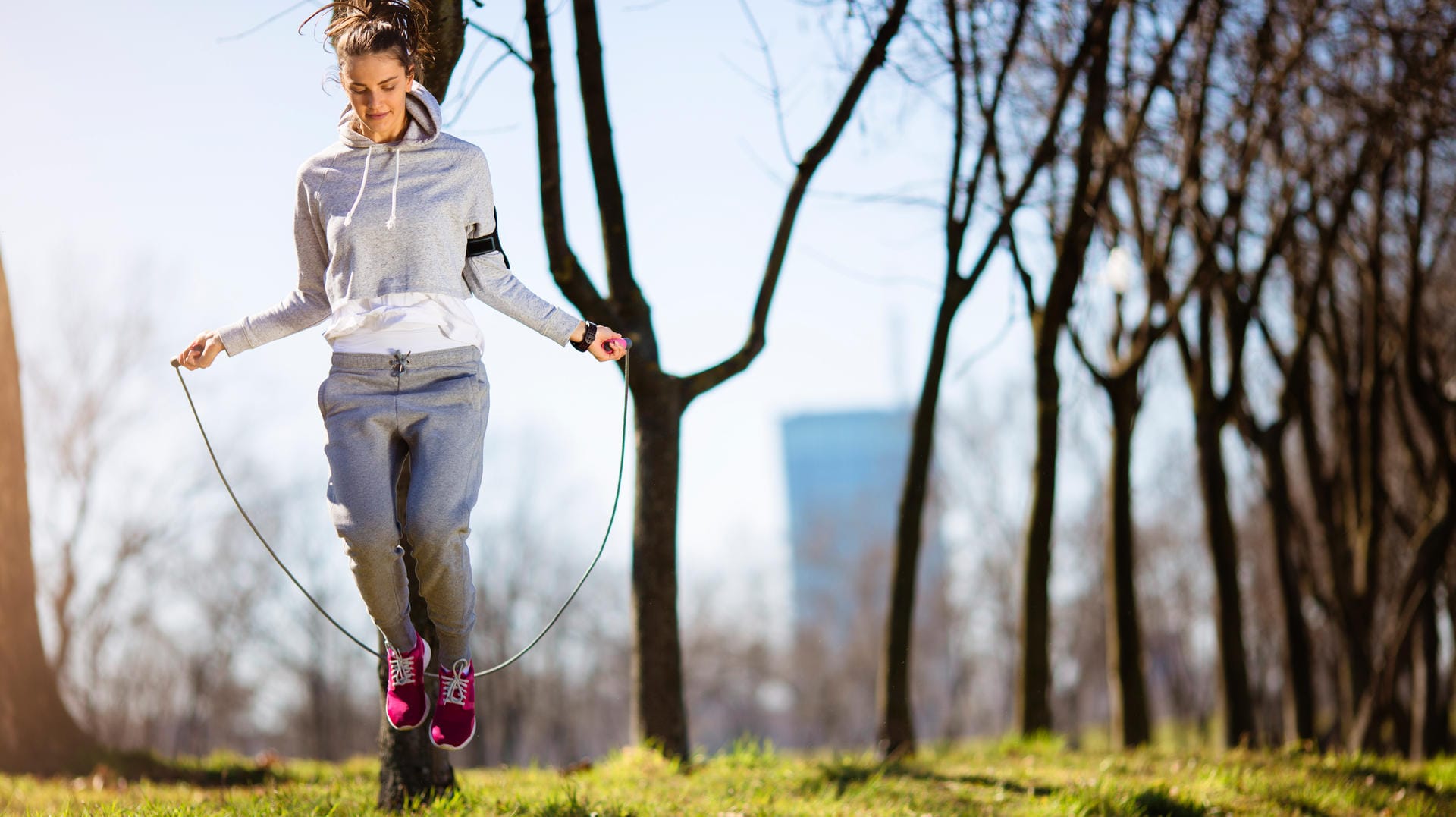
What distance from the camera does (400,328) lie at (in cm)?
371

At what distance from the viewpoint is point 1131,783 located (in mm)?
5770

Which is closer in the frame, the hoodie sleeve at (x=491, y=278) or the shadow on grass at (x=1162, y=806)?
the hoodie sleeve at (x=491, y=278)

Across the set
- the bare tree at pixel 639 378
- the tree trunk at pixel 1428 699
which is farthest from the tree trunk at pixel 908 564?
the tree trunk at pixel 1428 699

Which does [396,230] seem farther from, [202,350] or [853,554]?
[853,554]

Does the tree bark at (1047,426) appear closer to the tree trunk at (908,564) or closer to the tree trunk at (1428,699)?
the tree trunk at (908,564)

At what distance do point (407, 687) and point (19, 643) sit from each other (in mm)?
4884

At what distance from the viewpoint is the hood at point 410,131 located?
379cm

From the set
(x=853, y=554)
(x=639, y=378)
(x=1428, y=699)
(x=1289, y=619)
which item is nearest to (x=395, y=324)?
(x=639, y=378)

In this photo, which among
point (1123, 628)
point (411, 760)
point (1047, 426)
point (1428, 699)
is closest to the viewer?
point (411, 760)

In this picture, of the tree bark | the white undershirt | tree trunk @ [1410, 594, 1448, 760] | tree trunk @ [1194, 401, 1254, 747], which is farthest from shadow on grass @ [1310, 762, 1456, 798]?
tree trunk @ [1410, 594, 1448, 760]

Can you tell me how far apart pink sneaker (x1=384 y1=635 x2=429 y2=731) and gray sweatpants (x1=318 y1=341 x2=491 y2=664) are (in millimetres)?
232

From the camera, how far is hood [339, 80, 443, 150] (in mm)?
3799

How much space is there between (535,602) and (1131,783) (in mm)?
29851

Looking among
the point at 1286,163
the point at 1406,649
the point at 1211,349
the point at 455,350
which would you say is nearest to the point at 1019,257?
the point at 1211,349
